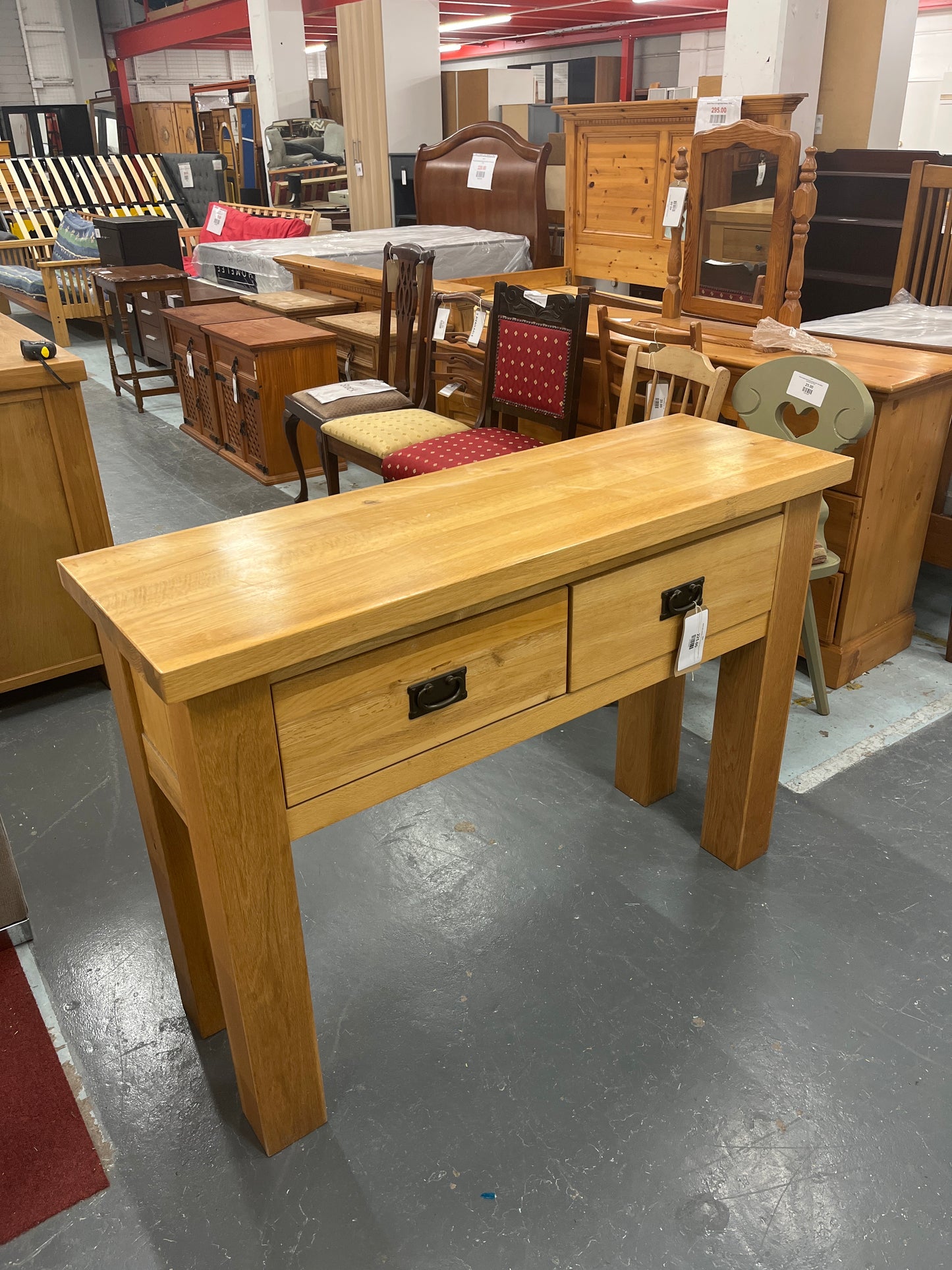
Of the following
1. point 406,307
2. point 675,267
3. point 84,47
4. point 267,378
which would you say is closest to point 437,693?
point 675,267

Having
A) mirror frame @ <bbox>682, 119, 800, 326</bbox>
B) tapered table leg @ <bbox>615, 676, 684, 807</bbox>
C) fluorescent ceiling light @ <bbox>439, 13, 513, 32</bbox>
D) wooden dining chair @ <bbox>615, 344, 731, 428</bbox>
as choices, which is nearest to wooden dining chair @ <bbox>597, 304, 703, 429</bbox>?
wooden dining chair @ <bbox>615, 344, 731, 428</bbox>

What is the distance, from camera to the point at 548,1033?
1.72 m

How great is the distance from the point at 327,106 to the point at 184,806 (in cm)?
1191

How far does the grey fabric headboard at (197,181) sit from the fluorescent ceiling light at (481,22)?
15.1 ft

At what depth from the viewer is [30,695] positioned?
2.90m

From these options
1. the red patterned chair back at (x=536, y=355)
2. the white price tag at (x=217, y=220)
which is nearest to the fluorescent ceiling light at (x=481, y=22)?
the white price tag at (x=217, y=220)

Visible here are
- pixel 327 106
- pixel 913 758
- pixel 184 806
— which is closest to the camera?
pixel 184 806

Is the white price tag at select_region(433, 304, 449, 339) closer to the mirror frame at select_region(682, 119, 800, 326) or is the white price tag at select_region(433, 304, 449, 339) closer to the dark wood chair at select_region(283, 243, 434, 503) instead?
the dark wood chair at select_region(283, 243, 434, 503)

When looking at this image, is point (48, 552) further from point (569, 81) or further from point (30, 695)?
point (569, 81)

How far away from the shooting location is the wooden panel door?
6.79m

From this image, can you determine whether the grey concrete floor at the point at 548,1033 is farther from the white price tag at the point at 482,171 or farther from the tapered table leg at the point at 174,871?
the white price tag at the point at 482,171

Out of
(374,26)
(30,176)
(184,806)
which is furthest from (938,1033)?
(30,176)

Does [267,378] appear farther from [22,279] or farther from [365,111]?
[22,279]

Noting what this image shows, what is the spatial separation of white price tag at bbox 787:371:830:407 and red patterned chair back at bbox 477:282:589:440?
2.54 ft
